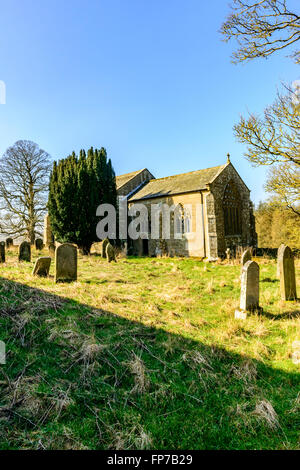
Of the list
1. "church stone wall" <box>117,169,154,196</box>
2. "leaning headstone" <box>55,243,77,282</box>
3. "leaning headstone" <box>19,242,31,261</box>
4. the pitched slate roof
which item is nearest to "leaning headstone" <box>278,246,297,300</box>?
"leaning headstone" <box>55,243,77,282</box>

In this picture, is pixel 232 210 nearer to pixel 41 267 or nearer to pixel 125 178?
pixel 125 178

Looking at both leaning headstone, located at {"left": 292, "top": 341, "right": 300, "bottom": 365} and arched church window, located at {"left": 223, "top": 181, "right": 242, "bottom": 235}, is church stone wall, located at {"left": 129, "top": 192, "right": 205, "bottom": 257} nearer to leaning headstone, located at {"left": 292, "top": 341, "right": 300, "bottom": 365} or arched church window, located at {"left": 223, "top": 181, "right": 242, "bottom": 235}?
arched church window, located at {"left": 223, "top": 181, "right": 242, "bottom": 235}

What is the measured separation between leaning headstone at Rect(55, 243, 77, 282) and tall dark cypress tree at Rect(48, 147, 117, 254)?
385 inches

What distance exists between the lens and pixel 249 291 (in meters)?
5.78

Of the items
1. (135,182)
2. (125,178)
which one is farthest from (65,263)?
(125,178)

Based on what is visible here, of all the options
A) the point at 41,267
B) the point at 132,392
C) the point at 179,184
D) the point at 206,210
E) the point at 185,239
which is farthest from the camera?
the point at 179,184

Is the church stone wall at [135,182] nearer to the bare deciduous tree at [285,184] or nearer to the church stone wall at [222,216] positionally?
the church stone wall at [222,216]

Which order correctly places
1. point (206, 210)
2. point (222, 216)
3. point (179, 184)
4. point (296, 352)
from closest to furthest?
point (296, 352), point (206, 210), point (222, 216), point (179, 184)

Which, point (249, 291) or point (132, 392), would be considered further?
point (249, 291)

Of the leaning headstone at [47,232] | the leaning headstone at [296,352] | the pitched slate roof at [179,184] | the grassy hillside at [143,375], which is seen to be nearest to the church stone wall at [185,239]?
the pitched slate roof at [179,184]

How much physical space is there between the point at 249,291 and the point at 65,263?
17.5 feet

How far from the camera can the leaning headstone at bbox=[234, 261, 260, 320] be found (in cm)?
571

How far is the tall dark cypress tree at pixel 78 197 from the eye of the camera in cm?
1780
